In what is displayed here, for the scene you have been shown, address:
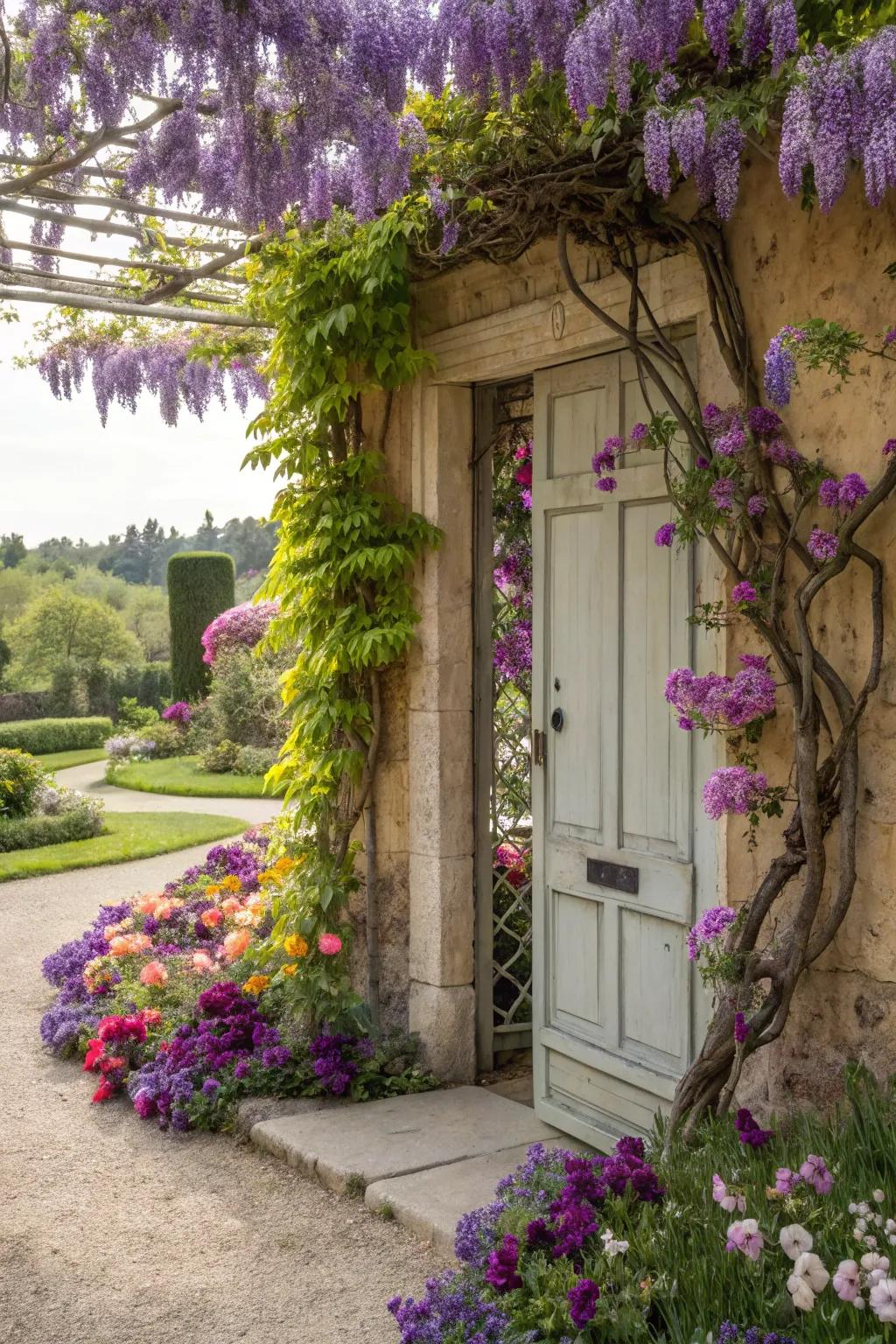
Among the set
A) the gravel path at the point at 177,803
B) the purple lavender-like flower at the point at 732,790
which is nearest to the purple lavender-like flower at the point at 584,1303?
the purple lavender-like flower at the point at 732,790

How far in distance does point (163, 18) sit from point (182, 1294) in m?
3.18

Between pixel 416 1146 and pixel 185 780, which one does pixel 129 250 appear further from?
pixel 185 780

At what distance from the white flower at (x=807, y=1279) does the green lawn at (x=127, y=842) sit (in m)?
7.37

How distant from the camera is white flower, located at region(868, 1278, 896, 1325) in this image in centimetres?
174

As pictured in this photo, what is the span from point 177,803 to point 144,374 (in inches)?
250

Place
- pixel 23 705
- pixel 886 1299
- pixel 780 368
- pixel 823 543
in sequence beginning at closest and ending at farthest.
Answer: pixel 886 1299, pixel 780 368, pixel 823 543, pixel 23 705

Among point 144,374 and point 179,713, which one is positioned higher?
point 144,374

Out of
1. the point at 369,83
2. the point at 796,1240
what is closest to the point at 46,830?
the point at 369,83

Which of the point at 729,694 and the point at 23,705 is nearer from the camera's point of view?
the point at 729,694

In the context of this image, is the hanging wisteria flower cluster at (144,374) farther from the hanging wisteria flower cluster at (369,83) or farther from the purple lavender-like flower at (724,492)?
the purple lavender-like flower at (724,492)

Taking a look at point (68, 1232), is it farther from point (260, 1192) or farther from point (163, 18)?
point (163, 18)

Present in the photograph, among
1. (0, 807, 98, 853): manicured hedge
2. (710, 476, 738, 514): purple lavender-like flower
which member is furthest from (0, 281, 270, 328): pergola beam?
(0, 807, 98, 853): manicured hedge

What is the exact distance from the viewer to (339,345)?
426cm

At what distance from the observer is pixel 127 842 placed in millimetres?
9336
